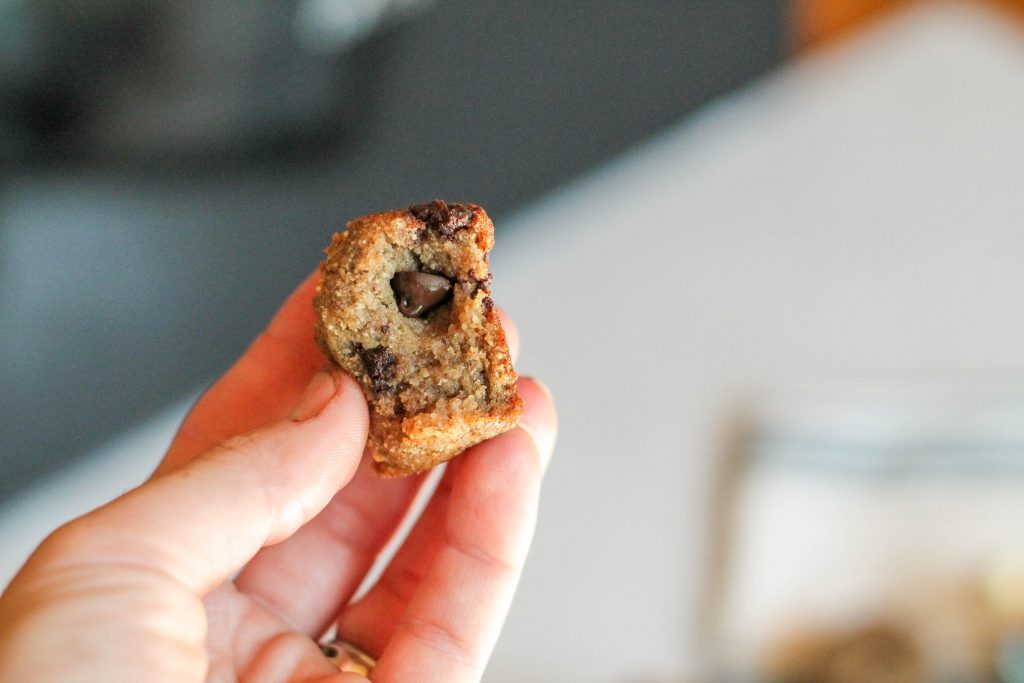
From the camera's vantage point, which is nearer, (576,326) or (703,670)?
(703,670)

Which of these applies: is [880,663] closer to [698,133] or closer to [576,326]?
[576,326]

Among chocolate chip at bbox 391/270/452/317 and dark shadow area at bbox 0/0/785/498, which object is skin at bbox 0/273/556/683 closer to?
chocolate chip at bbox 391/270/452/317

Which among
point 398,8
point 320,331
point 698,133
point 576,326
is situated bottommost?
point 320,331

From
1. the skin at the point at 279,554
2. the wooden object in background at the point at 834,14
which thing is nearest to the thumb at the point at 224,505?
the skin at the point at 279,554

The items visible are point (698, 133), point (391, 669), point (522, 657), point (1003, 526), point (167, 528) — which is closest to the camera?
point (167, 528)

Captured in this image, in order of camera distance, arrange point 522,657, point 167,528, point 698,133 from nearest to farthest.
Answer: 1. point 167,528
2. point 522,657
3. point 698,133

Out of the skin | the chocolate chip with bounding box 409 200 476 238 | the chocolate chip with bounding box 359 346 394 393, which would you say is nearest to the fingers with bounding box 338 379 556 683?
the skin

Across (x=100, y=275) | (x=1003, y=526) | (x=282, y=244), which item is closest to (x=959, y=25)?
(x=1003, y=526)

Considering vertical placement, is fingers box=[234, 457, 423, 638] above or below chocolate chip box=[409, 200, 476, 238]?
below
